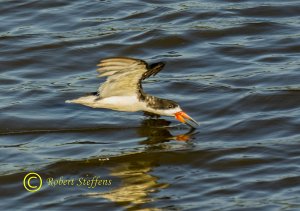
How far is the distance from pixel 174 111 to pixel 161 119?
593 millimetres

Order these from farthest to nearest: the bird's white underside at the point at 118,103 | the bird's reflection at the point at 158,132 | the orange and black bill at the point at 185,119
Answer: the bird's white underside at the point at 118,103
the orange and black bill at the point at 185,119
the bird's reflection at the point at 158,132

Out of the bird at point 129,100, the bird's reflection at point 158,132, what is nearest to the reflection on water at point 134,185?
the bird's reflection at point 158,132

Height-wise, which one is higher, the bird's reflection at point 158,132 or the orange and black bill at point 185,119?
the orange and black bill at point 185,119

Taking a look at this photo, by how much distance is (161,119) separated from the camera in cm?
1238

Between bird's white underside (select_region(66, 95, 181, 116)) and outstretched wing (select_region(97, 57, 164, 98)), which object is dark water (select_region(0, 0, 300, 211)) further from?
outstretched wing (select_region(97, 57, 164, 98))

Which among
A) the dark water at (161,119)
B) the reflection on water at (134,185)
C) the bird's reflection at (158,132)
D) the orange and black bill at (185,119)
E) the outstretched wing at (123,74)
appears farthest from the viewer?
the orange and black bill at (185,119)

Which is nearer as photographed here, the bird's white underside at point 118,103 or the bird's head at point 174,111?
the bird's head at point 174,111

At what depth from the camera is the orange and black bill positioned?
459 inches

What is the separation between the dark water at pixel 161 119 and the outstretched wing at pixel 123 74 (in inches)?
14.7

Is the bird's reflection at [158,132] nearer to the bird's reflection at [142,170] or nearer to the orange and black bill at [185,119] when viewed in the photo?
the bird's reflection at [142,170]

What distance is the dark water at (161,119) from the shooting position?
9594 mm

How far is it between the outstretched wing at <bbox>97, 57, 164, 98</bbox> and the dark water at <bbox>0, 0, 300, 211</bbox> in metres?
0.37

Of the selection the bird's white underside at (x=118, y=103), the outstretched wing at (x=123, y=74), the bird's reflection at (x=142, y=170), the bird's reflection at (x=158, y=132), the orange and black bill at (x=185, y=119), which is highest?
the outstretched wing at (x=123, y=74)

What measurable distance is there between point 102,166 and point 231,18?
236 inches
